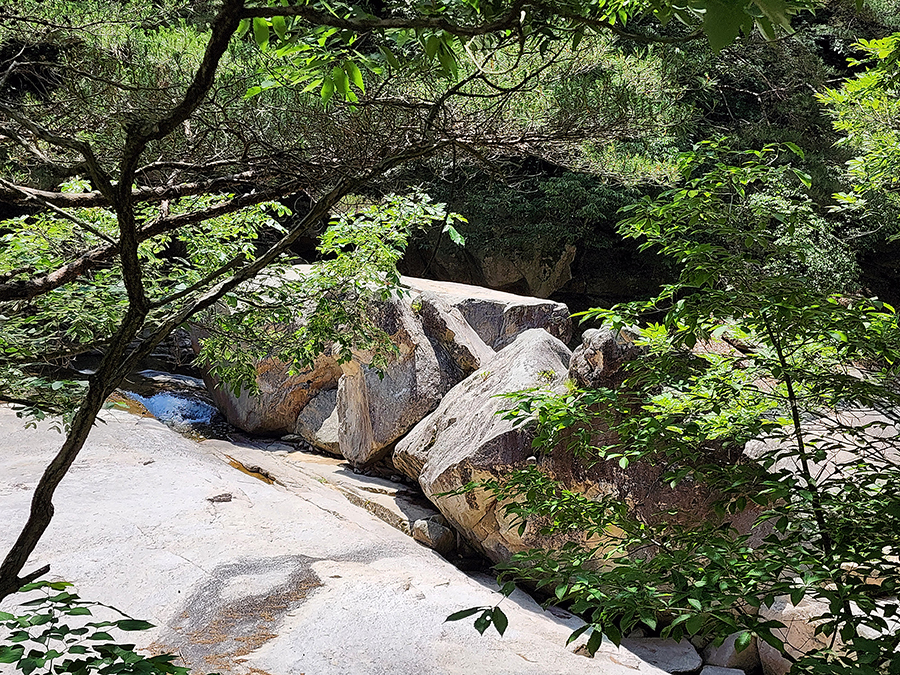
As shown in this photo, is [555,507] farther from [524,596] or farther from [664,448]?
[524,596]

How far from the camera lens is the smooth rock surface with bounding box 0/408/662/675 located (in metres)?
2.99

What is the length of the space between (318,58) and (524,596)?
454 centimetres

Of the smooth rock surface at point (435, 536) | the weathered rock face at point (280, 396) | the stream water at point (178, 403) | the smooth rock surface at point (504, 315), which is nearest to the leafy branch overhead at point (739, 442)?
the smooth rock surface at point (435, 536)

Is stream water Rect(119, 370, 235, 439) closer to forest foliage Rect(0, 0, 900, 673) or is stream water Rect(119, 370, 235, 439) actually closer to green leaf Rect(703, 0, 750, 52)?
forest foliage Rect(0, 0, 900, 673)

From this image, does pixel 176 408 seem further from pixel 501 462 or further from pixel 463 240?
pixel 463 240

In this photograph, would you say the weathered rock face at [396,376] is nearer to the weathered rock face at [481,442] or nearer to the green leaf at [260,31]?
the weathered rock face at [481,442]

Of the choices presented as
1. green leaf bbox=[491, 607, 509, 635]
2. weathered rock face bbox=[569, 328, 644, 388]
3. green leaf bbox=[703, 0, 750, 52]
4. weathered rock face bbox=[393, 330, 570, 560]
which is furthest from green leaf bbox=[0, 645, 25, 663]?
weathered rock face bbox=[569, 328, 644, 388]

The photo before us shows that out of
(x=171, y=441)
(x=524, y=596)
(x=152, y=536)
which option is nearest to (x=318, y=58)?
(x=152, y=536)

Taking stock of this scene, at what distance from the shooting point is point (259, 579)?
368cm

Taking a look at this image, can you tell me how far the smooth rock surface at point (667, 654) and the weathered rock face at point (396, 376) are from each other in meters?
3.16

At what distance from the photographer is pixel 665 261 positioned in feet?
37.0

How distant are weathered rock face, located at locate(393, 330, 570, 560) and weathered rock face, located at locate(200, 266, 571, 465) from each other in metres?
0.70

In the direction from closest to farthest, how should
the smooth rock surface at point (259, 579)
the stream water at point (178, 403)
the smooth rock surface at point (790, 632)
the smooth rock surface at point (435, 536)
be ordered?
the smooth rock surface at point (259, 579) < the smooth rock surface at point (790, 632) < the smooth rock surface at point (435, 536) < the stream water at point (178, 403)

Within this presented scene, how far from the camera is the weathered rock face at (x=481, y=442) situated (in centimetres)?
496
